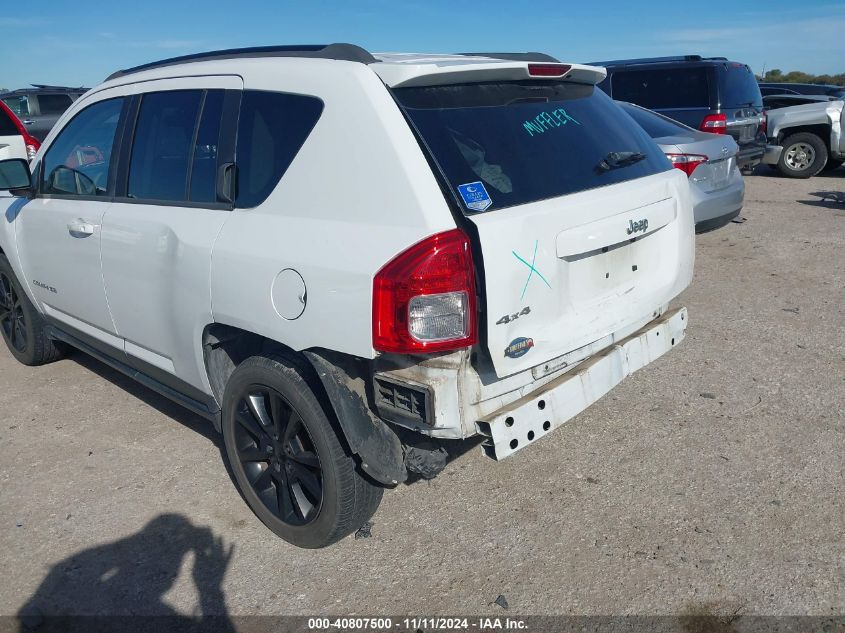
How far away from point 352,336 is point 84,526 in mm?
1843

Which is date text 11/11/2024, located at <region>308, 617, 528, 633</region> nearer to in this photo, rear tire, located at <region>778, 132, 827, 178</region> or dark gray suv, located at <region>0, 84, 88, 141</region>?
rear tire, located at <region>778, 132, 827, 178</region>

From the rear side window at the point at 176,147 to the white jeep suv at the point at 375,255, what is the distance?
0.01 meters

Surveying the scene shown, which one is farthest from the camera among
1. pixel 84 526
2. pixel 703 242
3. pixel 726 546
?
pixel 703 242

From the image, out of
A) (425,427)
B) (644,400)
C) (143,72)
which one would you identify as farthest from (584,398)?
(143,72)

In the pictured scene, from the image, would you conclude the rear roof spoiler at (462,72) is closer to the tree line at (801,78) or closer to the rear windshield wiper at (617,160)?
the rear windshield wiper at (617,160)

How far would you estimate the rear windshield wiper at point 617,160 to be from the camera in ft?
9.98

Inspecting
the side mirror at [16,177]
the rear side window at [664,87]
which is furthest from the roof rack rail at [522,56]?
the rear side window at [664,87]

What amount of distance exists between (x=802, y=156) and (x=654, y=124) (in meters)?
7.26

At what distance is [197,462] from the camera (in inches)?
152

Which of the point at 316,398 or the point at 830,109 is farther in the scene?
the point at 830,109

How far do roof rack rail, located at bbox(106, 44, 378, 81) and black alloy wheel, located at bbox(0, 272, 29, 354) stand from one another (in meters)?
2.46

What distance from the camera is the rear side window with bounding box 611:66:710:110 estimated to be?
10.3 m

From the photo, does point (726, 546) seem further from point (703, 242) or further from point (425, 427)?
point (703, 242)

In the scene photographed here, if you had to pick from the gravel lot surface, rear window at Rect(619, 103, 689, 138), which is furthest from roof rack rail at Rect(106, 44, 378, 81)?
rear window at Rect(619, 103, 689, 138)
